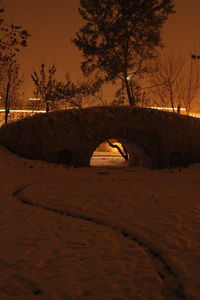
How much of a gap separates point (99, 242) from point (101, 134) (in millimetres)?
11029

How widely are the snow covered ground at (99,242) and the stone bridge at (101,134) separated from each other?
15.3ft

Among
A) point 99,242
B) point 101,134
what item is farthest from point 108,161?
point 99,242

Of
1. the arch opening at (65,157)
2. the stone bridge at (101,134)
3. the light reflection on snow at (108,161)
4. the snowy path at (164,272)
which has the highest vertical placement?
the stone bridge at (101,134)

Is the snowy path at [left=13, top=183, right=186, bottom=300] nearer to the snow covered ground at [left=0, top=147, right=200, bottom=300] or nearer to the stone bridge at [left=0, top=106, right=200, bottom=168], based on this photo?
the snow covered ground at [left=0, top=147, right=200, bottom=300]

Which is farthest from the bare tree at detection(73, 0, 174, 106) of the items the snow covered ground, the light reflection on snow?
the snow covered ground

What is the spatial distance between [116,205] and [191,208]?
1.91m

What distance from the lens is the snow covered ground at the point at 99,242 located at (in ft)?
12.5

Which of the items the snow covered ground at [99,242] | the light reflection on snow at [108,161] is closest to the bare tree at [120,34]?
the light reflection on snow at [108,161]

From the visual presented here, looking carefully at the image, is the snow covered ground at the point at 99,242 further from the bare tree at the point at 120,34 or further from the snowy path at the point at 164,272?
the bare tree at the point at 120,34

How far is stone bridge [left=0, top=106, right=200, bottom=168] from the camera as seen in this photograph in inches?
600

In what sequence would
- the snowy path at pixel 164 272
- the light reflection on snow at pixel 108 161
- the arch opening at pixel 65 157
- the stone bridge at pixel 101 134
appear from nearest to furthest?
1. the snowy path at pixel 164 272
2. the stone bridge at pixel 101 134
3. the arch opening at pixel 65 157
4. the light reflection on snow at pixel 108 161

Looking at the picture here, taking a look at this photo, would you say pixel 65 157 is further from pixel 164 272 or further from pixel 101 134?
pixel 164 272

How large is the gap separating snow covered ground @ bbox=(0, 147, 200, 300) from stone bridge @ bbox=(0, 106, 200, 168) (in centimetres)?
467

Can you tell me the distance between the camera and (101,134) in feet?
52.9
